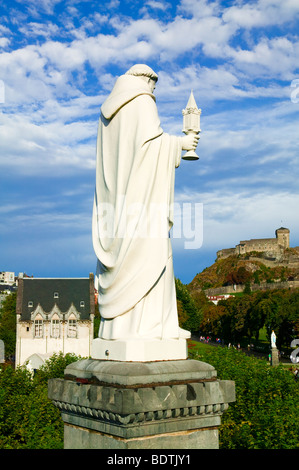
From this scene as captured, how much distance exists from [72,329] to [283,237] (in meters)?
143

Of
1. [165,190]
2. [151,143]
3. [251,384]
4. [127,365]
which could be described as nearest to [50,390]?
[127,365]

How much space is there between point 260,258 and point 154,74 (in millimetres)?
164711

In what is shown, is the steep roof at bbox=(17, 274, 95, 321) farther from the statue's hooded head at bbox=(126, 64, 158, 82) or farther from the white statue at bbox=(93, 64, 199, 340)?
the statue's hooded head at bbox=(126, 64, 158, 82)

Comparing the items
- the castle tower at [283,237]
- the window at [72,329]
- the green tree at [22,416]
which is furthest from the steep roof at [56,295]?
the castle tower at [283,237]

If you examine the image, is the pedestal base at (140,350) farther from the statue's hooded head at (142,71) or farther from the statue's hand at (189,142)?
the statue's hooded head at (142,71)

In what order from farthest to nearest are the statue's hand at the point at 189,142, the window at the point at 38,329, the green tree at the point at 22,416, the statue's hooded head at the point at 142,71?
1. the window at the point at 38,329
2. the green tree at the point at 22,416
3. the statue's hooded head at the point at 142,71
4. the statue's hand at the point at 189,142

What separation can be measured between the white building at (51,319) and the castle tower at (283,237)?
13787cm

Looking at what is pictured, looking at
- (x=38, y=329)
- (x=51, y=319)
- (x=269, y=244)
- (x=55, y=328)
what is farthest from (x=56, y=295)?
(x=269, y=244)

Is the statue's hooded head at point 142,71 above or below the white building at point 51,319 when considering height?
above

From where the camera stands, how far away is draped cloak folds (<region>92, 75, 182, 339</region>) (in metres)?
5.06

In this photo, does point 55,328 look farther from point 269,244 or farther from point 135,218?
point 269,244

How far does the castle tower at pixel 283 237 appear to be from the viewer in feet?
574

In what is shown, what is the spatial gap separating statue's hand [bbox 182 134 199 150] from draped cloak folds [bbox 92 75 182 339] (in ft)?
0.25

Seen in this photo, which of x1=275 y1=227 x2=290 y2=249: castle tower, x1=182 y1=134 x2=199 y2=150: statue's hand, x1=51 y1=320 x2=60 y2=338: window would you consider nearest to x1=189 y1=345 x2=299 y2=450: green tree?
x1=182 y1=134 x2=199 y2=150: statue's hand
